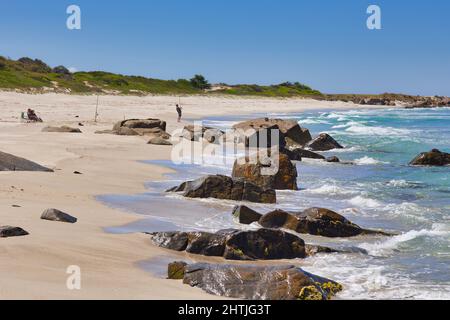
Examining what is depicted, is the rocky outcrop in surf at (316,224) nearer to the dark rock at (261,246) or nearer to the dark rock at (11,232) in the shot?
the dark rock at (261,246)

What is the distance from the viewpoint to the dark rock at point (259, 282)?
6922mm

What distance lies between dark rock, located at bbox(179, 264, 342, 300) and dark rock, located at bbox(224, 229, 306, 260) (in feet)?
4.73

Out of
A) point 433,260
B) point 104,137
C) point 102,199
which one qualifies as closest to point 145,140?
point 104,137

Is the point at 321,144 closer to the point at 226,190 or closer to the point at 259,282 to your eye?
the point at 226,190

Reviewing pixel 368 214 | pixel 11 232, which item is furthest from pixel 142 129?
pixel 11 232

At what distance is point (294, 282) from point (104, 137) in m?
19.1

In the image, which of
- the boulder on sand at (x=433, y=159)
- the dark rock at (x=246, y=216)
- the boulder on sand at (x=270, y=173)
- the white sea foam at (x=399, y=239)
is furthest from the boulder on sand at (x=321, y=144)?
the dark rock at (x=246, y=216)

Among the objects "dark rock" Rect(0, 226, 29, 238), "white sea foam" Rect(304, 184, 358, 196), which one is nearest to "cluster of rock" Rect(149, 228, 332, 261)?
"dark rock" Rect(0, 226, 29, 238)

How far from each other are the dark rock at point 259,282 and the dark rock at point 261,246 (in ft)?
4.73

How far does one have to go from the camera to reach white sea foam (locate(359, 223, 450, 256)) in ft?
32.5

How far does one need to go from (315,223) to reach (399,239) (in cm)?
136

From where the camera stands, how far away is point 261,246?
9.05 meters

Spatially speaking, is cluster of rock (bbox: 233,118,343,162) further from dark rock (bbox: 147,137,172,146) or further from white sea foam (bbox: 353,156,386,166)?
dark rock (bbox: 147,137,172,146)
